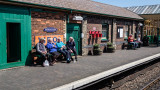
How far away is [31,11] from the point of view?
839cm

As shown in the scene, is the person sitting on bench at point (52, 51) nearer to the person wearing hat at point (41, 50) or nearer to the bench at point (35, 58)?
the person wearing hat at point (41, 50)

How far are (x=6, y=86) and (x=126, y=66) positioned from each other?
5327 millimetres

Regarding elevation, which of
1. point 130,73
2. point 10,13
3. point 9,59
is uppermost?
point 10,13

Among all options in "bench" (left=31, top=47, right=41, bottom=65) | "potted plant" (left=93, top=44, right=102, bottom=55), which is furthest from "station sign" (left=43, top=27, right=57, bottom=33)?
"potted plant" (left=93, top=44, right=102, bottom=55)

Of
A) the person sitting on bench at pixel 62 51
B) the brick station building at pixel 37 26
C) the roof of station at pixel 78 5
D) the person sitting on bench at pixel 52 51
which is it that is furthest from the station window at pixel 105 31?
the person sitting on bench at pixel 52 51

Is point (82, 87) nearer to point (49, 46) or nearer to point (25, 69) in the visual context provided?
point (25, 69)

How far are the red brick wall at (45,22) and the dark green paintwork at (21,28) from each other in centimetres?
30

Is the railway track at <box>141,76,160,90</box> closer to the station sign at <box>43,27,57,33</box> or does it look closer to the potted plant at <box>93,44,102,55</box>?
the potted plant at <box>93,44,102,55</box>

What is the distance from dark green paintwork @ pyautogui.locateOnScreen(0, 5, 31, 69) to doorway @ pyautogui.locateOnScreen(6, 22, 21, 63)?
0.19 meters

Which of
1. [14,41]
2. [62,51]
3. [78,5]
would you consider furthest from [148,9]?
[14,41]

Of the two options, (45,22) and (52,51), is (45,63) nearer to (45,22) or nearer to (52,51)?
(52,51)

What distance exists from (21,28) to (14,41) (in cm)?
80

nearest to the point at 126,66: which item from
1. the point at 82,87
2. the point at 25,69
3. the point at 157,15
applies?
the point at 82,87

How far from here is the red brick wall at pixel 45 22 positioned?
28.1 feet
